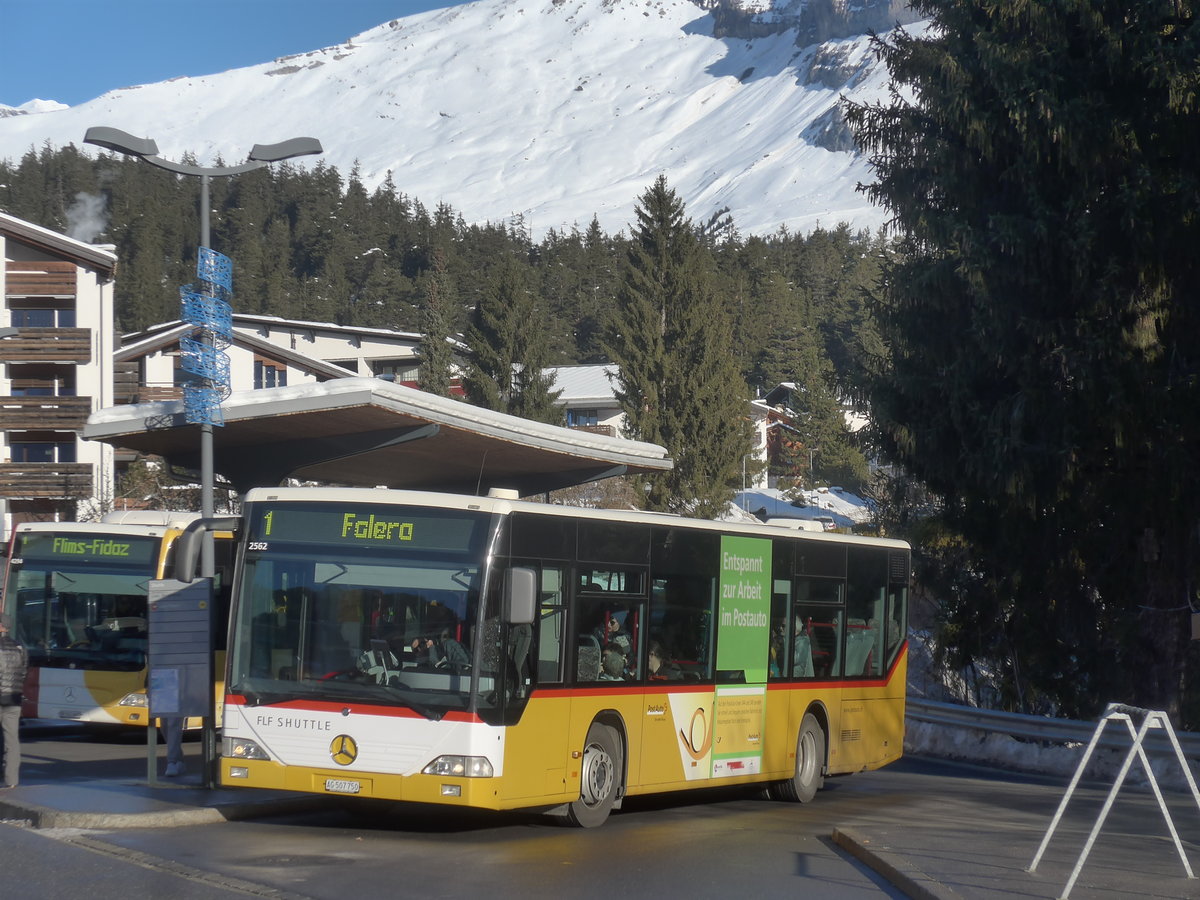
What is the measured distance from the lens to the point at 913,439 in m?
23.3

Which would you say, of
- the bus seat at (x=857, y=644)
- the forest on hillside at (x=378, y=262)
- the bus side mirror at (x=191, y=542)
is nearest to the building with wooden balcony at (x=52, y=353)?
the bus seat at (x=857, y=644)

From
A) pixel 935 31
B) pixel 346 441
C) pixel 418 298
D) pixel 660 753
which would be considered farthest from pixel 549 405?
pixel 660 753

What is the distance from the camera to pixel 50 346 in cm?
5481

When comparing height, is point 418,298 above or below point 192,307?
above

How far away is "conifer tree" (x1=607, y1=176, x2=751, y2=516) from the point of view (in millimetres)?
71500

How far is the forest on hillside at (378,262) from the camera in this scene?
4471 inches

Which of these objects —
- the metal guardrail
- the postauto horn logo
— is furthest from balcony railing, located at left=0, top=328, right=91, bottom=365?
the postauto horn logo

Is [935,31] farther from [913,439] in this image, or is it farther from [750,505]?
[750,505]

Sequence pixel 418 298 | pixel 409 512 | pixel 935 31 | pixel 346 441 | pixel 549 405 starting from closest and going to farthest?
pixel 409 512, pixel 346 441, pixel 935 31, pixel 549 405, pixel 418 298

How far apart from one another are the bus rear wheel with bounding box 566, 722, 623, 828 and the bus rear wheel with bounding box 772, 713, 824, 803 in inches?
146

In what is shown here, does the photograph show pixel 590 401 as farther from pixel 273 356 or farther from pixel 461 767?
pixel 461 767

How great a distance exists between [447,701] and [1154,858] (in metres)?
5.15

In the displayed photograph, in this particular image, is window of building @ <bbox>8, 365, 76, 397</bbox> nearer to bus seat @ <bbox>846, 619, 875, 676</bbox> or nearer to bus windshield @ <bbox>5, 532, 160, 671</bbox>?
bus windshield @ <bbox>5, 532, 160, 671</bbox>

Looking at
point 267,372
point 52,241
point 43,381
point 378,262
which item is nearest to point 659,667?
point 52,241
